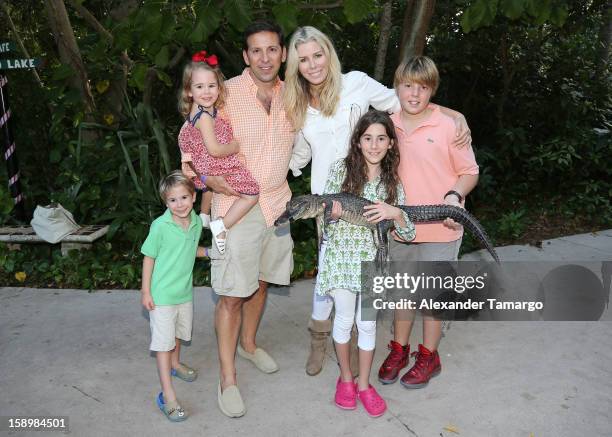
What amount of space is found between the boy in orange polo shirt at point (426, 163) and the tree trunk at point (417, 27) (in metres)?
1.66

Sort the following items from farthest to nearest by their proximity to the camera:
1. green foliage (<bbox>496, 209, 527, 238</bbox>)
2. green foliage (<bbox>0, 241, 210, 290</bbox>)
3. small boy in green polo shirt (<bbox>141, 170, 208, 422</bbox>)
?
green foliage (<bbox>496, 209, 527, 238</bbox>) < green foliage (<bbox>0, 241, 210, 290</bbox>) < small boy in green polo shirt (<bbox>141, 170, 208, 422</bbox>)

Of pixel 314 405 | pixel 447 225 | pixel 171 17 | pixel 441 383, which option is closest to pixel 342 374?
pixel 314 405

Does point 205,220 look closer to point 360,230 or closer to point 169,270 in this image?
point 169,270

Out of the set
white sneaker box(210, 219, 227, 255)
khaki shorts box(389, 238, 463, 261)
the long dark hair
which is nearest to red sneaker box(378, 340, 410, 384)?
khaki shorts box(389, 238, 463, 261)

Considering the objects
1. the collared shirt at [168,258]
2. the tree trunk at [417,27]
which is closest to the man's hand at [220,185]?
the collared shirt at [168,258]

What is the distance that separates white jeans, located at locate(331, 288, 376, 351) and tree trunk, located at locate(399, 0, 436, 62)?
2.48 meters

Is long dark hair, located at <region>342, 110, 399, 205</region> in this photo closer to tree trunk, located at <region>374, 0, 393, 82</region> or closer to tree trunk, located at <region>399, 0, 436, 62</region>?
tree trunk, located at <region>399, 0, 436, 62</region>

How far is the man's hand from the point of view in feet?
10.3

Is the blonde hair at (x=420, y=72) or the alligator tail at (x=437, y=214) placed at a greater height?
the blonde hair at (x=420, y=72)

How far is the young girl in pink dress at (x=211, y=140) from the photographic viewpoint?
2998 mm

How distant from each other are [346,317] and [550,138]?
6041 mm

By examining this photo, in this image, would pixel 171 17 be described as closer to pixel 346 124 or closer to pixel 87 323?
pixel 346 124

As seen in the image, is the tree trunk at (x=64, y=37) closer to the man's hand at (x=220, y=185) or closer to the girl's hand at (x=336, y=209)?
the man's hand at (x=220, y=185)

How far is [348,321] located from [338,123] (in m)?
1.06
